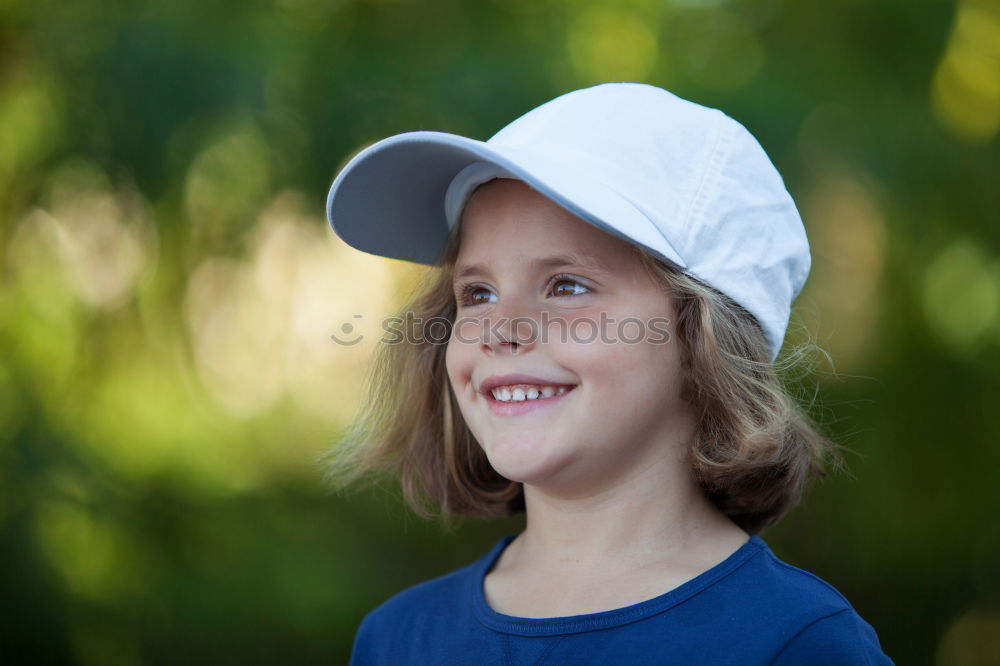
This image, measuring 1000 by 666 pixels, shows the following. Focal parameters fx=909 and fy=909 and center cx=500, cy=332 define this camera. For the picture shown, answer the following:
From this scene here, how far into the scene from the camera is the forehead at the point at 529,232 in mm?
1183

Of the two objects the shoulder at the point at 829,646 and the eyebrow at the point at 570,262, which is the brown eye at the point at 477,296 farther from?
the shoulder at the point at 829,646

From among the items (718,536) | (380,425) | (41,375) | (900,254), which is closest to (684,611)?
(718,536)

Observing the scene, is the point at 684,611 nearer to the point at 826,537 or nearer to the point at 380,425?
the point at 380,425

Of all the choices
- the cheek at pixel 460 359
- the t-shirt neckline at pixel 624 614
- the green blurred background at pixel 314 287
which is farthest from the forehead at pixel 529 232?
the green blurred background at pixel 314 287

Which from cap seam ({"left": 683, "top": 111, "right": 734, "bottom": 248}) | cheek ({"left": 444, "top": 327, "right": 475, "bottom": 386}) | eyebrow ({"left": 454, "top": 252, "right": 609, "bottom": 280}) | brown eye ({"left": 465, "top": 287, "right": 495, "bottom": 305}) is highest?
cap seam ({"left": 683, "top": 111, "right": 734, "bottom": 248})

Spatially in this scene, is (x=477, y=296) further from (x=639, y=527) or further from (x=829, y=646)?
(x=829, y=646)

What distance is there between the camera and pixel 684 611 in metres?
1.11

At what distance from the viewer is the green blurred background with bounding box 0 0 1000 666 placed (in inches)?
85.0

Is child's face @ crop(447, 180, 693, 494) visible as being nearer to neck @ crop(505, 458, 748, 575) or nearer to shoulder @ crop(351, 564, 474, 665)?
neck @ crop(505, 458, 748, 575)

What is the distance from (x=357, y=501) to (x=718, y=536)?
1.31 metres

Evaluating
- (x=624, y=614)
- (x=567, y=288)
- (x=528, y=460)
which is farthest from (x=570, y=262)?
(x=624, y=614)

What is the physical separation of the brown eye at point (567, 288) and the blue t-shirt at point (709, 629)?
15.5 inches

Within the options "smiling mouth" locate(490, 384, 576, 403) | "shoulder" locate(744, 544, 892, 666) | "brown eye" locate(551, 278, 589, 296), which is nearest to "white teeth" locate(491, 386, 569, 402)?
"smiling mouth" locate(490, 384, 576, 403)

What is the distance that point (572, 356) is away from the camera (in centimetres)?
115
